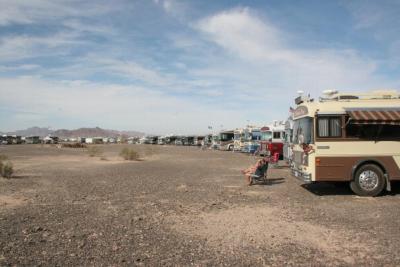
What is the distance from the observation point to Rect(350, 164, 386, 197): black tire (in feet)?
41.5

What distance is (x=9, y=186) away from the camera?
15.4 metres

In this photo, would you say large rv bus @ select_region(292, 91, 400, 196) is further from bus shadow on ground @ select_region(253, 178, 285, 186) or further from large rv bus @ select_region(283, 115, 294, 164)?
bus shadow on ground @ select_region(253, 178, 285, 186)

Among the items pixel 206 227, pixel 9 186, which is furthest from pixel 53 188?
pixel 206 227

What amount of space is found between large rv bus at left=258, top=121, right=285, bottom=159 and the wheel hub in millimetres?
17005

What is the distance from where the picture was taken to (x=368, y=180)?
12.7 m

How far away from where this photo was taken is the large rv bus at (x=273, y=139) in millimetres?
31237

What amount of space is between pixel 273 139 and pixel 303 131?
2022 cm

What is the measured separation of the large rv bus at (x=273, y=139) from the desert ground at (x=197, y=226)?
Result: 16308 mm

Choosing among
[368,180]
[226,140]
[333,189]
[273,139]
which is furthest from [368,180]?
[226,140]

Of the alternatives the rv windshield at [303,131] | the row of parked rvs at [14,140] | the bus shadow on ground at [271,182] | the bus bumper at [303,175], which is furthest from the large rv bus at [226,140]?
the row of parked rvs at [14,140]

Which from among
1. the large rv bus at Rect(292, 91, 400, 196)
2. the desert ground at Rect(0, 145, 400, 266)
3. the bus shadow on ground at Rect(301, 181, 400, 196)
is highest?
the large rv bus at Rect(292, 91, 400, 196)

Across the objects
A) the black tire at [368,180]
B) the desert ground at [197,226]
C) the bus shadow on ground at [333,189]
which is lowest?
the desert ground at [197,226]

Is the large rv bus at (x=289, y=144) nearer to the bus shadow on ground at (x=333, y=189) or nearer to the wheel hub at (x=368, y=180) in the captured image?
the bus shadow on ground at (x=333, y=189)

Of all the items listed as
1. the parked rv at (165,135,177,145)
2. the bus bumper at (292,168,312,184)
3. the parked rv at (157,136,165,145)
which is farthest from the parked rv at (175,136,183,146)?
the bus bumper at (292,168,312,184)
